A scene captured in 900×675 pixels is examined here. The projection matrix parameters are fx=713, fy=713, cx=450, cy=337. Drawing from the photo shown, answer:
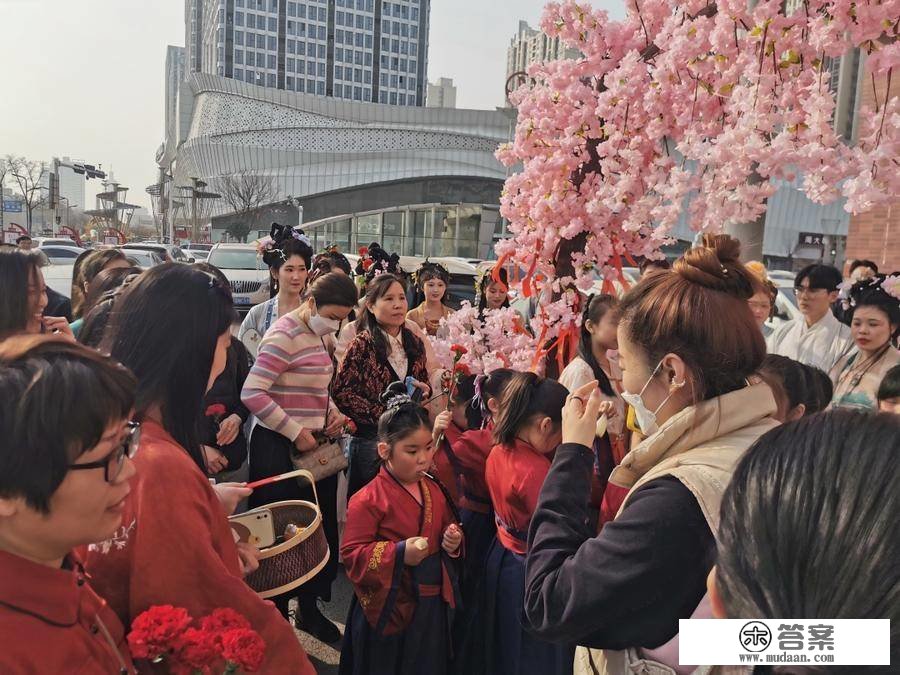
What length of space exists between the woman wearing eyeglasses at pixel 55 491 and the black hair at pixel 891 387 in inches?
107

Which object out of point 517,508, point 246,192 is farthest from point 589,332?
point 246,192

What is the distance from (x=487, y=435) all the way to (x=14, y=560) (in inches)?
89.3

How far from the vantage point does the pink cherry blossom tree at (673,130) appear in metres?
2.56

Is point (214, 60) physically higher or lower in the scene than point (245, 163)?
higher

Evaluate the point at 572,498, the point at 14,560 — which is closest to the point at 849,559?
the point at 572,498

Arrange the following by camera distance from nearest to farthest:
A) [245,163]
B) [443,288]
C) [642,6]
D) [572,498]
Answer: [572,498] < [642,6] < [443,288] < [245,163]

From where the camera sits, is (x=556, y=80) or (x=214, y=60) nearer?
(x=556, y=80)

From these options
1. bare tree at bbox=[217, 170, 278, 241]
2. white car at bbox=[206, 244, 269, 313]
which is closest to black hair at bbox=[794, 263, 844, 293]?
white car at bbox=[206, 244, 269, 313]

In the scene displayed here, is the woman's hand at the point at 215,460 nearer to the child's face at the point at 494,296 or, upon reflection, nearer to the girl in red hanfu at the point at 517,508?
the girl in red hanfu at the point at 517,508

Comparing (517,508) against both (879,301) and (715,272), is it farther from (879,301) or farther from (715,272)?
(879,301)

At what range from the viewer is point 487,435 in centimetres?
332

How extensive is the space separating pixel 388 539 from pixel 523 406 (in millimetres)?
775

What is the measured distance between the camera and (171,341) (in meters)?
1.73

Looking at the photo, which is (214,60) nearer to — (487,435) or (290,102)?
(290,102)
